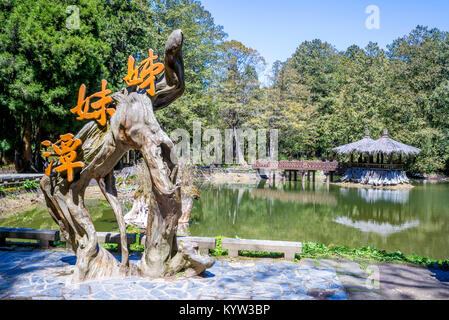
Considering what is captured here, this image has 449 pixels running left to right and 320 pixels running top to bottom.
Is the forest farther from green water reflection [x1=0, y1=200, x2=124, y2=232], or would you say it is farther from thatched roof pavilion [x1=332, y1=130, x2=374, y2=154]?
green water reflection [x1=0, y1=200, x2=124, y2=232]

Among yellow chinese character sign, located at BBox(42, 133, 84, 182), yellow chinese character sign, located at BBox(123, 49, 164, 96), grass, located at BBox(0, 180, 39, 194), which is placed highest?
yellow chinese character sign, located at BBox(123, 49, 164, 96)

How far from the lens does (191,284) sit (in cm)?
416

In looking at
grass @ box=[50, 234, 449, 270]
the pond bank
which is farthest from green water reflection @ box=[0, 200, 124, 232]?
the pond bank

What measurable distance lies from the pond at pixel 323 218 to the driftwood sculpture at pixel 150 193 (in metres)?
4.79

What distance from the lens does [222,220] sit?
11438 millimetres

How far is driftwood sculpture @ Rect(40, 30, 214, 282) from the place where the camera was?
4.26 meters

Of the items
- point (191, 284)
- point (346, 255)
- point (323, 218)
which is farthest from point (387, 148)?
point (191, 284)

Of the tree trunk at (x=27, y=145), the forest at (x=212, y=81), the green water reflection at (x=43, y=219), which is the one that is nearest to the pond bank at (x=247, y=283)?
the green water reflection at (x=43, y=219)

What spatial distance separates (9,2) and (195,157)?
41.7ft

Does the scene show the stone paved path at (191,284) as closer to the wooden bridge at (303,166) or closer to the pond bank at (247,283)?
the pond bank at (247,283)

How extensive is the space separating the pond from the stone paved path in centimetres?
407

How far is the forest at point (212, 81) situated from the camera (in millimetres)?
15008

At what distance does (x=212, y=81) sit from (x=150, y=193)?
22690mm

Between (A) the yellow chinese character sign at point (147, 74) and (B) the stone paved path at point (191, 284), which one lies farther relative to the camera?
(A) the yellow chinese character sign at point (147, 74)
